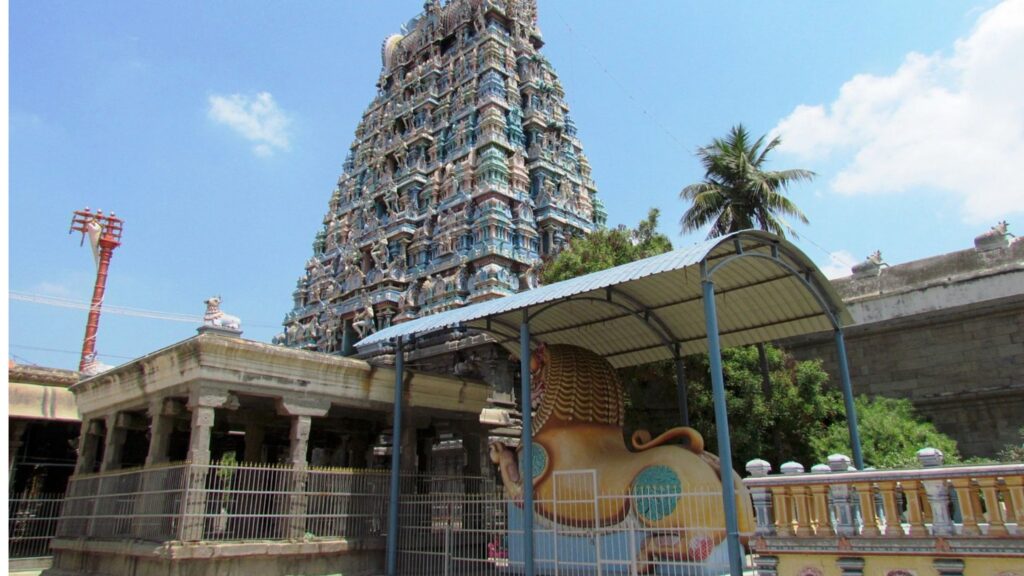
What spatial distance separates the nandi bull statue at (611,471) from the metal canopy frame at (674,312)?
0.91m

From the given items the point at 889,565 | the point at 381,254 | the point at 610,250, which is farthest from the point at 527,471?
the point at 381,254

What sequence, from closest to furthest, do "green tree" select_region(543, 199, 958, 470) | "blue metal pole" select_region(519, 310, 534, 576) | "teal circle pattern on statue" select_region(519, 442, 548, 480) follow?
"blue metal pole" select_region(519, 310, 534, 576) → "teal circle pattern on statue" select_region(519, 442, 548, 480) → "green tree" select_region(543, 199, 958, 470)

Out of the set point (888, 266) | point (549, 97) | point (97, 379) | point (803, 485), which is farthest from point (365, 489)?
point (549, 97)

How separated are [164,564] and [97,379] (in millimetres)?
5720

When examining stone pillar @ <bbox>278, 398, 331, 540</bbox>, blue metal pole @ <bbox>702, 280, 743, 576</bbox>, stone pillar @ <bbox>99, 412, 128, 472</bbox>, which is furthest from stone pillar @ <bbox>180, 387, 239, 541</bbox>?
blue metal pole @ <bbox>702, 280, 743, 576</bbox>

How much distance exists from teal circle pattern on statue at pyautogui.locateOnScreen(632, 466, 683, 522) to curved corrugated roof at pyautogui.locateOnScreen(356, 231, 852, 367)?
2711mm

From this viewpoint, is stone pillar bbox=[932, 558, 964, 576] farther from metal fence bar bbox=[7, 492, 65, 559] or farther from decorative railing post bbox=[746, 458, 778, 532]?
metal fence bar bbox=[7, 492, 65, 559]

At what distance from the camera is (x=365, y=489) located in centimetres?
1230

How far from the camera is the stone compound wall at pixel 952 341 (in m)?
17.5

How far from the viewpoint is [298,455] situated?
458 inches

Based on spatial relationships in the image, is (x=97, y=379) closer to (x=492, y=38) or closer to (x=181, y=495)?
(x=181, y=495)

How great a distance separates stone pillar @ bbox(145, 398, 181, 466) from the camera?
1195cm

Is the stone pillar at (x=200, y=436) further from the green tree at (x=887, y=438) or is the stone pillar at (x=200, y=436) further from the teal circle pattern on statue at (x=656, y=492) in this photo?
the green tree at (x=887, y=438)

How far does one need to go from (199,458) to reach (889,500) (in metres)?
9.34
